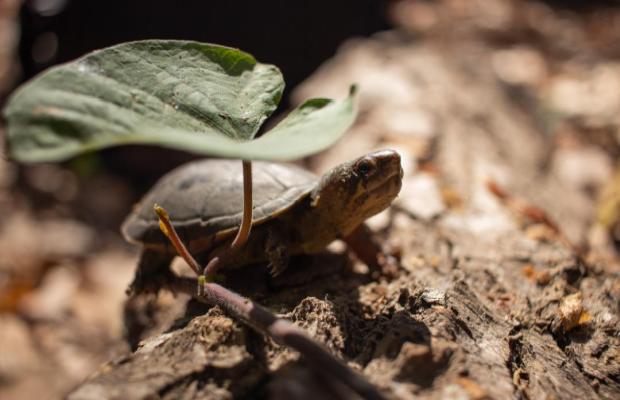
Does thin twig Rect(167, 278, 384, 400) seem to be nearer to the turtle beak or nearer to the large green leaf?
the large green leaf

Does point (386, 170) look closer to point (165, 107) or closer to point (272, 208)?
point (272, 208)

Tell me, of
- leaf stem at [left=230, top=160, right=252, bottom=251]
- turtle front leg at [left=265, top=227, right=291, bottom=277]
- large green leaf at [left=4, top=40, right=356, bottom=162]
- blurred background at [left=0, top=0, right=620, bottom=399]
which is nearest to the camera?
large green leaf at [left=4, top=40, right=356, bottom=162]

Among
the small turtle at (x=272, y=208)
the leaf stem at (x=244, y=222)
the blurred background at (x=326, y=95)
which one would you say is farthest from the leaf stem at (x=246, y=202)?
the blurred background at (x=326, y=95)

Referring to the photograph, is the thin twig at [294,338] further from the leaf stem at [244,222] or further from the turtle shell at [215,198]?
the turtle shell at [215,198]

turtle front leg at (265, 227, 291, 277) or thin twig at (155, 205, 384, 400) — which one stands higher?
thin twig at (155, 205, 384, 400)

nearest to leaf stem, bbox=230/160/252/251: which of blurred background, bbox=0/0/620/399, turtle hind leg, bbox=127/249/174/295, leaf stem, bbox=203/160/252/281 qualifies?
leaf stem, bbox=203/160/252/281

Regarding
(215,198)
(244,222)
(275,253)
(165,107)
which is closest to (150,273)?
(215,198)
